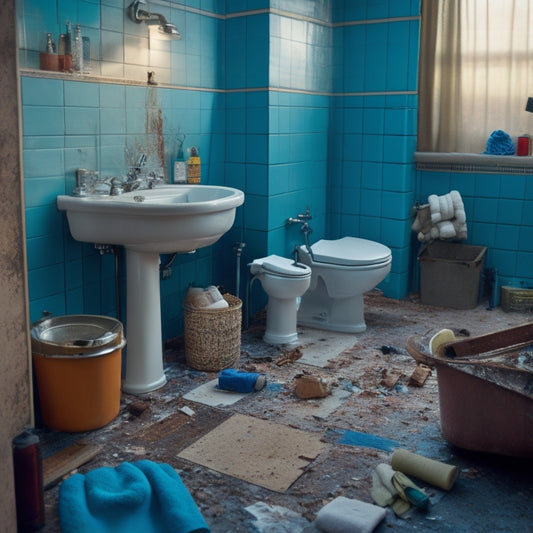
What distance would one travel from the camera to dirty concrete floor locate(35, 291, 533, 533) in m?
2.18

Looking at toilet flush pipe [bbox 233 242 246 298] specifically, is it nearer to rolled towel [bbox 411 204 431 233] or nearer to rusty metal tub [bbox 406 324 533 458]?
rolled towel [bbox 411 204 431 233]

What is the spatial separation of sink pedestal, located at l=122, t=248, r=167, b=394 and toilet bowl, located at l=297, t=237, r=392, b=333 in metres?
1.21

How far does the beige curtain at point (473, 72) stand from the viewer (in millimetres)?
4359

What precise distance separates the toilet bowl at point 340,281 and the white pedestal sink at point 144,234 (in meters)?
0.91

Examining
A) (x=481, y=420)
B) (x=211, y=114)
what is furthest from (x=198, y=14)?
(x=481, y=420)

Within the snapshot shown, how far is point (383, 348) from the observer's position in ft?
12.2

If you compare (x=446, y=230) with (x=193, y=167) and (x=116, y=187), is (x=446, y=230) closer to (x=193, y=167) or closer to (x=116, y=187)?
(x=193, y=167)

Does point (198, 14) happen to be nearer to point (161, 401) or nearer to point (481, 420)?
point (161, 401)

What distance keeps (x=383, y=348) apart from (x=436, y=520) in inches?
63.5

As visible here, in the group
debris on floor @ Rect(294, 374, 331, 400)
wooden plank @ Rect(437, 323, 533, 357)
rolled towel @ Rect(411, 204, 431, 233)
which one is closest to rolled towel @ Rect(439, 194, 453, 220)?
rolled towel @ Rect(411, 204, 431, 233)

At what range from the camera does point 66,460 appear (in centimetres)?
245

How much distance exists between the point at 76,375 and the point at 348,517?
119 cm

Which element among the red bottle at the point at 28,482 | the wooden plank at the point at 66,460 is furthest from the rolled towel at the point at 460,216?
the red bottle at the point at 28,482

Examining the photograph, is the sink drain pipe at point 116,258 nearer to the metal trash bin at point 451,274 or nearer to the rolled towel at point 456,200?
the metal trash bin at point 451,274
